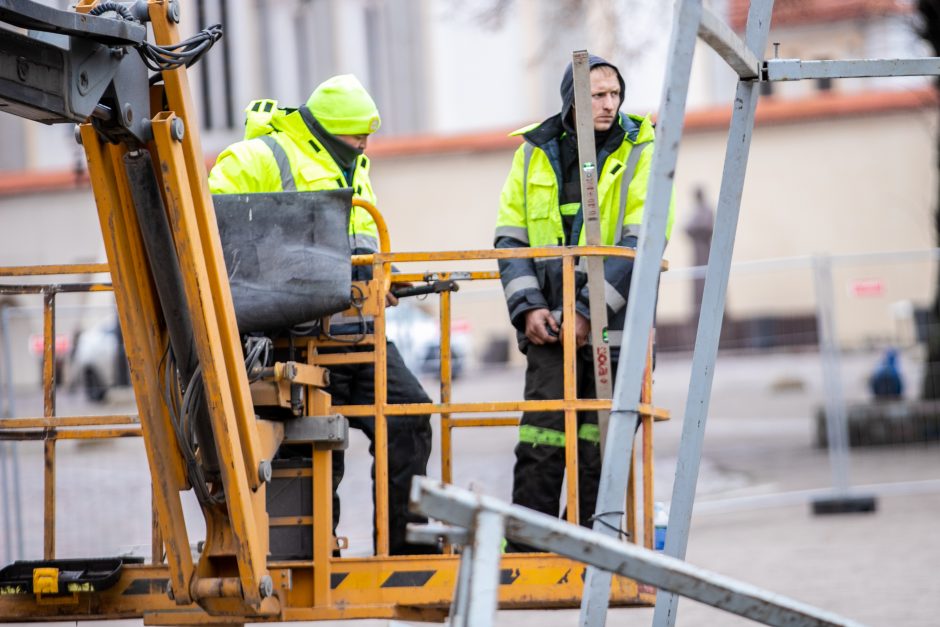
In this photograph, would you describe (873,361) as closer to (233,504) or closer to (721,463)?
(721,463)

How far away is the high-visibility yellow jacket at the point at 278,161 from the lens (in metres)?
5.55

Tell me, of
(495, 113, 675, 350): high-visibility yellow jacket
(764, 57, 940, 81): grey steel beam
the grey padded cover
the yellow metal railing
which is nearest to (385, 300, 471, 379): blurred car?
(495, 113, 675, 350): high-visibility yellow jacket

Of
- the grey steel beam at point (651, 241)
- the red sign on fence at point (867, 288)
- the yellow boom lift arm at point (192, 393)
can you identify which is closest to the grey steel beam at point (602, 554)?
the grey steel beam at point (651, 241)

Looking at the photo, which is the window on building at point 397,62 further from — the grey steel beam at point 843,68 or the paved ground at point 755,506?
the grey steel beam at point 843,68

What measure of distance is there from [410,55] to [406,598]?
3101 centimetres

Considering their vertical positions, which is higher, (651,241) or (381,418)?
(651,241)

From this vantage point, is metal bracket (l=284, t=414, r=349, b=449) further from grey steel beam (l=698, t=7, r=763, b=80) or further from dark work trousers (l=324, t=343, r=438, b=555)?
grey steel beam (l=698, t=7, r=763, b=80)

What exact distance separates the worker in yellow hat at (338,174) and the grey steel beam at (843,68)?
1.71 meters

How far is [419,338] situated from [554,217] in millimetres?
6880

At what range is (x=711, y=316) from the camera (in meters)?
4.51

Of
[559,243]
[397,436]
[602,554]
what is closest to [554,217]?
[559,243]

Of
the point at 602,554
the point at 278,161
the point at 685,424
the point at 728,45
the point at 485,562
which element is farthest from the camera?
the point at 278,161

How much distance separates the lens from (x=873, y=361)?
16.2 meters

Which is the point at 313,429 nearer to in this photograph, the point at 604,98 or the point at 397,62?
the point at 604,98
